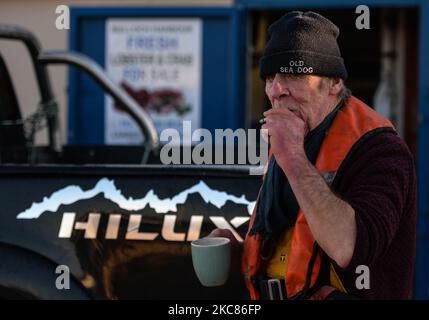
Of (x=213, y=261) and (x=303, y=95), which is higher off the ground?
(x=303, y=95)

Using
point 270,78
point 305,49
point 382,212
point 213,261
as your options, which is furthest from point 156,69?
point 382,212

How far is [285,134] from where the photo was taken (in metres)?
1.56

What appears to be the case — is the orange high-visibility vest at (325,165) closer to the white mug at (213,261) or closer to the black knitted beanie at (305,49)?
the black knitted beanie at (305,49)

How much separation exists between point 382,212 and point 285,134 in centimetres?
28

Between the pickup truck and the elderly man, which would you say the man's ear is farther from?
the pickup truck

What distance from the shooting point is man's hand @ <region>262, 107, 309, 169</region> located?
5.07 feet

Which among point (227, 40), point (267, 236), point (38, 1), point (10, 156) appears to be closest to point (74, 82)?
point (38, 1)

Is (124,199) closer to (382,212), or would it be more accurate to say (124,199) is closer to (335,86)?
(335,86)

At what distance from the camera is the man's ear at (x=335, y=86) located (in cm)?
167

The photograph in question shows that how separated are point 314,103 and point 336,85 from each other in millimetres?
76

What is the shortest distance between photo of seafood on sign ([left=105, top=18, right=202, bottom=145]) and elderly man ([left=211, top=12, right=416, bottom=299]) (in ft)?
13.7

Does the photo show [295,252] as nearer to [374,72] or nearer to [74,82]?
[74,82]

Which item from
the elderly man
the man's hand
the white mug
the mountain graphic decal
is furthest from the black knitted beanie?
the mountain graphic decal

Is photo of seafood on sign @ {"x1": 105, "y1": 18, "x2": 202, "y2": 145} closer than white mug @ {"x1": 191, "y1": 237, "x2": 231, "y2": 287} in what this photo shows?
No
